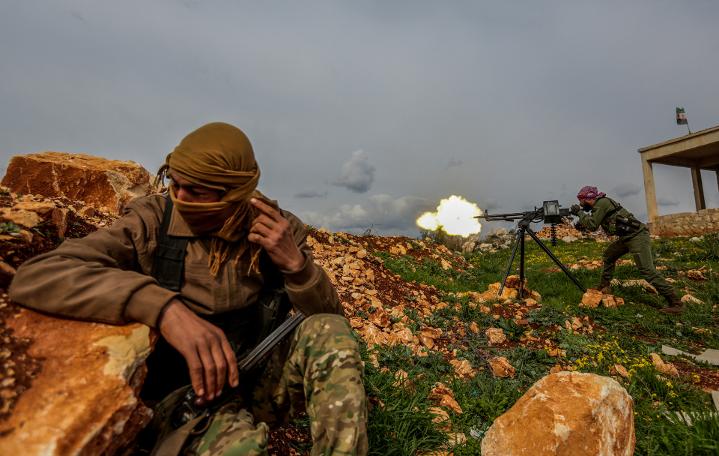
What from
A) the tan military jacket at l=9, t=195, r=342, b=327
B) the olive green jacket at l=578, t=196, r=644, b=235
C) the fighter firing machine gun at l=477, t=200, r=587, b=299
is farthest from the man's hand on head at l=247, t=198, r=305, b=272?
the olive green jacket at l=578, t=196, r=644, b=235

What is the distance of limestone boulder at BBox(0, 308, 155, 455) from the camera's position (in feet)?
3.88

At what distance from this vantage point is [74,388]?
4.35ft

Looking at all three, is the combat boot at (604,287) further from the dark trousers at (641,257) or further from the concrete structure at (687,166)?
the concrete structure at (687,166)

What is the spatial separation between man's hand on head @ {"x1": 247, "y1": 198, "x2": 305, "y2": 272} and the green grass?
4.87 feet

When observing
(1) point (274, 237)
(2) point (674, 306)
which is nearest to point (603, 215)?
(2) point (674, 306)

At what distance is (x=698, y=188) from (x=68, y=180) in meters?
23.5

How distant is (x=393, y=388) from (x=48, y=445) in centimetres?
257

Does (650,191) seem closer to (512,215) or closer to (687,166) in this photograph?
(687,166)

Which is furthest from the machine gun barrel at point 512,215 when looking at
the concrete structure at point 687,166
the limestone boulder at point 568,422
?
the concrete structure at point 687,166

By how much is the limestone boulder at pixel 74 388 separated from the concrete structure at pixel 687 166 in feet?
65.4

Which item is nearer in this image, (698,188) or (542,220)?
(542,220)

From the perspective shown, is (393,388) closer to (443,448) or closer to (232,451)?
(443,448)

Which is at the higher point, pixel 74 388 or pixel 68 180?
pixel 68 180

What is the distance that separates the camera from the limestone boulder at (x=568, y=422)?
7.28 feet
